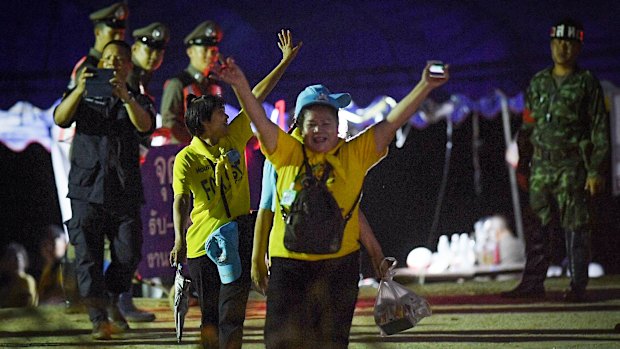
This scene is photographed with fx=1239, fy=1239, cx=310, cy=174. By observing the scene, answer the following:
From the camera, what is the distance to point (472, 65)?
11453 millimetres

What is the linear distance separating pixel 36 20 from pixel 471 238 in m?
4.95

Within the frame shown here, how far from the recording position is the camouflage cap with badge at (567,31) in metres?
10.4

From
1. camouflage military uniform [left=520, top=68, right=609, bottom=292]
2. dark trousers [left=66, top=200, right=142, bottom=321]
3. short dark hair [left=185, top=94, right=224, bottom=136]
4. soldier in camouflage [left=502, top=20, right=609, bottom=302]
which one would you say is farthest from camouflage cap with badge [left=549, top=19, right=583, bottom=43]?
short dark hair [left=185, top=94, right=224, bottom=136]

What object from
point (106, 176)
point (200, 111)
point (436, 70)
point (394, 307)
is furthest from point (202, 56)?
point (436, 70)

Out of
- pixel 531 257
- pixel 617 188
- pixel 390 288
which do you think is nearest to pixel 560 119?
pixel 531 257

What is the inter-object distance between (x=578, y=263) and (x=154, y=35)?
3.97m

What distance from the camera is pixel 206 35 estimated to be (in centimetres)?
1041

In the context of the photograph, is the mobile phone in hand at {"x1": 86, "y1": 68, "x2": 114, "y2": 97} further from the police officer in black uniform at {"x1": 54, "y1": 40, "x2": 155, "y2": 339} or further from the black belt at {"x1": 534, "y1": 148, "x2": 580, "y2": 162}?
the black belt at {"x1": 534, "y1": 148, "x2": 580, "y2": 162}

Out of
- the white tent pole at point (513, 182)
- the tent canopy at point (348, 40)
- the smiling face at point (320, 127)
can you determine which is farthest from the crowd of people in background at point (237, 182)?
the white tent pole at point (513, 182)

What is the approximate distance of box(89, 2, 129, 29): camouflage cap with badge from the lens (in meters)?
10.2

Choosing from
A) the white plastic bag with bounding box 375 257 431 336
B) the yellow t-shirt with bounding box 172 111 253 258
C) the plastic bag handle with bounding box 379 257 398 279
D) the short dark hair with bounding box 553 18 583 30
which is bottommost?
the white plastic bag with bounding box 375 257 431 336

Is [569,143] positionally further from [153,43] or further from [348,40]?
[153,43]

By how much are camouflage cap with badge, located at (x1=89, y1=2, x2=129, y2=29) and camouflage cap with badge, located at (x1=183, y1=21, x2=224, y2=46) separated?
1.84ft

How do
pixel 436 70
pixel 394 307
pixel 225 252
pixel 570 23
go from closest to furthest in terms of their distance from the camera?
pixel 436 70, pixel 394 307, pixel 225 252, pixel 570 23
